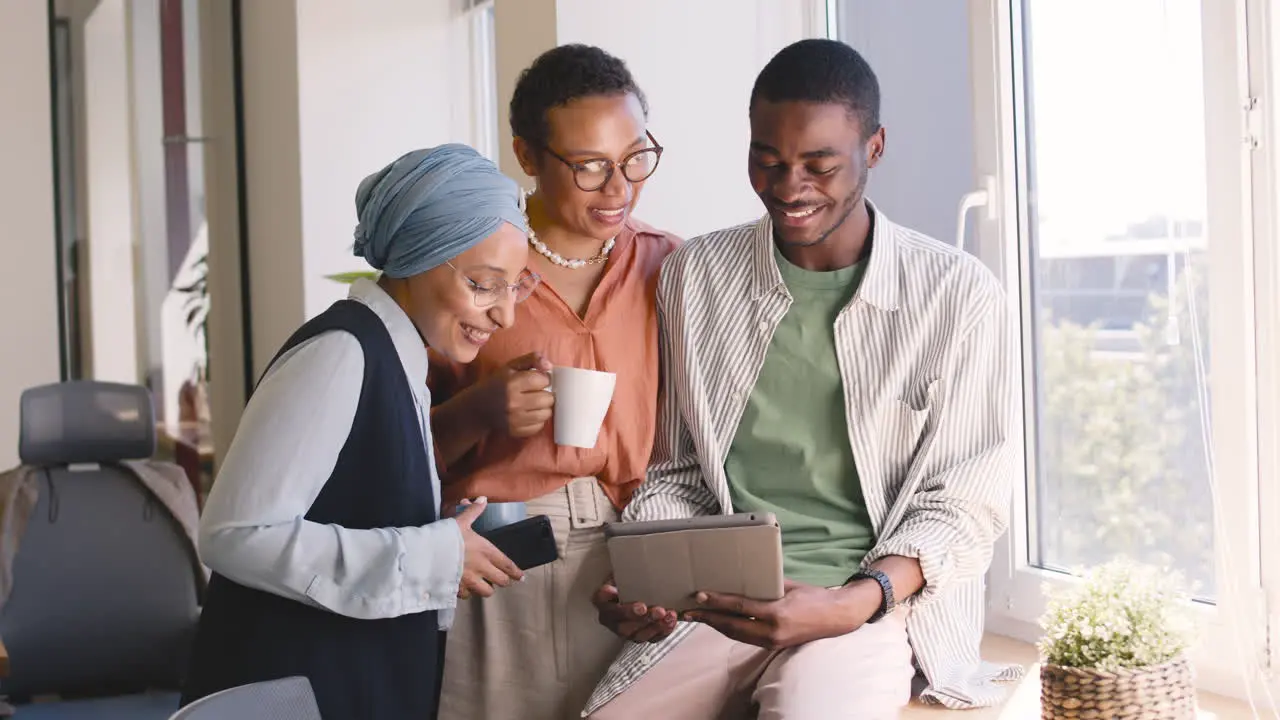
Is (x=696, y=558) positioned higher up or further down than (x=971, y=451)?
further down

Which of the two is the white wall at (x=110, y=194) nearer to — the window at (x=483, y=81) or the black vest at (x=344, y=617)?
the window at (x=483, y=81)

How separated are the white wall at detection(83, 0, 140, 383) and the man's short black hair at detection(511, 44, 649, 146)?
3342mm

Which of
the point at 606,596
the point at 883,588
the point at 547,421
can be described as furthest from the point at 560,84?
the point at 883,588

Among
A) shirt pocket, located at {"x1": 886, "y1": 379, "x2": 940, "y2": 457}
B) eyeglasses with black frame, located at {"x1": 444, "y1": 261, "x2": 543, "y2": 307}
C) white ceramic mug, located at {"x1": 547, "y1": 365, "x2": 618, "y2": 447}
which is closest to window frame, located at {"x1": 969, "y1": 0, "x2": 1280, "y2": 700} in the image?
shirt pocket, located at {"x1": 886, "y1": 379, "x2": 940, "y2": 457}

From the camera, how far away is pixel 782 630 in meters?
1.57

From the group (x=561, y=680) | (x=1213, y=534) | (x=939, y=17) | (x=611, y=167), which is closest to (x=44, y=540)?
(x=561, y=680)

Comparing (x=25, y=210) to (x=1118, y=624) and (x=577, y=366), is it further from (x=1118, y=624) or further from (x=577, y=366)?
(x=1118, y=624)

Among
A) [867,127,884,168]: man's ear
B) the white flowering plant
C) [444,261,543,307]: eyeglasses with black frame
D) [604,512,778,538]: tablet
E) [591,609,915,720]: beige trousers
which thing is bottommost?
[591,609,915,720]: beige trousers

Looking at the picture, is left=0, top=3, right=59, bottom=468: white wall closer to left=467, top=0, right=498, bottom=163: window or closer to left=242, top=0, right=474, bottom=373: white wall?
left=242, top=0, right=474, bottom=373: white wall

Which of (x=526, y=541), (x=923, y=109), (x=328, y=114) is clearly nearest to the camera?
(x=526, y=541)

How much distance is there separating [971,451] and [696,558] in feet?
1.43

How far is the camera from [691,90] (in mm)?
2939

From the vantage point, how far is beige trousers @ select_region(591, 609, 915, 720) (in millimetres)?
1626

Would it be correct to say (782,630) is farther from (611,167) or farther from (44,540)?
(44,540)
